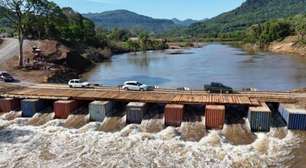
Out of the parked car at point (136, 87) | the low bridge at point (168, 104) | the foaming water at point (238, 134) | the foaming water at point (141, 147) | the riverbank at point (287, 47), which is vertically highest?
the riverbank at point (287, 47)

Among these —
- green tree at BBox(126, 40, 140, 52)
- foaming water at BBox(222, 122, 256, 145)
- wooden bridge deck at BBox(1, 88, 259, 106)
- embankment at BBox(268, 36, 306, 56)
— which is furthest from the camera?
green tree at BBox(126, 40, 140, 52)

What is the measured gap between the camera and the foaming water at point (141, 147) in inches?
1272

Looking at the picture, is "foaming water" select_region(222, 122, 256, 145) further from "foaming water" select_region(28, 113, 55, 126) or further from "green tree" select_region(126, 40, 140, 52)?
"green tree" select_region(126, 40, 140, 52)

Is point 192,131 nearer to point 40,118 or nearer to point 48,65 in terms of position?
point 40,118

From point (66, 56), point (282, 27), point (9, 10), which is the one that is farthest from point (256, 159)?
point (282, 27)

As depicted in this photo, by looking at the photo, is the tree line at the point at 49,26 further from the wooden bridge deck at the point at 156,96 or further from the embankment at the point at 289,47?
the embankment at the point at 289,47

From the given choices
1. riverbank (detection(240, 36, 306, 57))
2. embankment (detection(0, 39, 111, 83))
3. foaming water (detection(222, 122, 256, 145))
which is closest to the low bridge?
foaming water (detection(222, 122, 256, 145))

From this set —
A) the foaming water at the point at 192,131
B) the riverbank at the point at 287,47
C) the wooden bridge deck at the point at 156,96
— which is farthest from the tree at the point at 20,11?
the riverbank at the point at 287,47

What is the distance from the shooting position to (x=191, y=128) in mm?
→ 39844

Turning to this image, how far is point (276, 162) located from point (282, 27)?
16342 centimetres

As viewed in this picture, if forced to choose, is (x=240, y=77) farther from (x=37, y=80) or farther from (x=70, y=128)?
(x=70, y=128)

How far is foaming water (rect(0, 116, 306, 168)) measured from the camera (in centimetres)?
3231

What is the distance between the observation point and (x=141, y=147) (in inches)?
1399

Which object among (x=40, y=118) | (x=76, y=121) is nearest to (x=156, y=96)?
(x=76, y=121)
